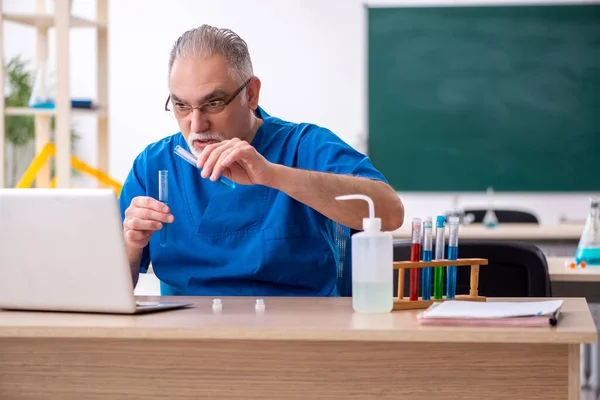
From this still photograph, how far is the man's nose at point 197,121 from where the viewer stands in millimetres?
1729

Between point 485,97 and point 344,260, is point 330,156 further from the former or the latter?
point 485,97

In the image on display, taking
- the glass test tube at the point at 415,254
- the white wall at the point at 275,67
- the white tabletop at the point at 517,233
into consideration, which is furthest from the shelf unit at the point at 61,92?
the glass test tube at the point at 415,254

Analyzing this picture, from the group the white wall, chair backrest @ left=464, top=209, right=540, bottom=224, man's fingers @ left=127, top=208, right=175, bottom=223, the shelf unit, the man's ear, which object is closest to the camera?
man's fingers @ left=127, top=208, right=175, bottom=223

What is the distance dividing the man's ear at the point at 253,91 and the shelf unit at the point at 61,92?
71.5 inches

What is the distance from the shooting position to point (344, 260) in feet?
6.24

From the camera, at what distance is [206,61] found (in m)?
1.75

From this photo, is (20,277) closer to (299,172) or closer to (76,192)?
(76,192)

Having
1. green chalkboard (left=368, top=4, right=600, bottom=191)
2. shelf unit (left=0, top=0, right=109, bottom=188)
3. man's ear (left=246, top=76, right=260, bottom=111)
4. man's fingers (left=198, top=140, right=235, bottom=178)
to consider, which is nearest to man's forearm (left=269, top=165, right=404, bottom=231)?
man's fingers (left=198, top=140, right=235, bottom=178)

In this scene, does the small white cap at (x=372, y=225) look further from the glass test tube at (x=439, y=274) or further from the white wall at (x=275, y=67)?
the white wall at (x=275, y=67)

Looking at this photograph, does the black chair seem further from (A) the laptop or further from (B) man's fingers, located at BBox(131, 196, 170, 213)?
(A) the laptop

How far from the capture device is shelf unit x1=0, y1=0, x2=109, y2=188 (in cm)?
349

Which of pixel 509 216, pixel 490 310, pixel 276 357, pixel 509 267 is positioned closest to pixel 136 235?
Result: pixel 276 357

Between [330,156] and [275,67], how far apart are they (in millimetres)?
3879

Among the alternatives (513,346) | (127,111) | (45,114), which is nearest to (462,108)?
(127,111)
